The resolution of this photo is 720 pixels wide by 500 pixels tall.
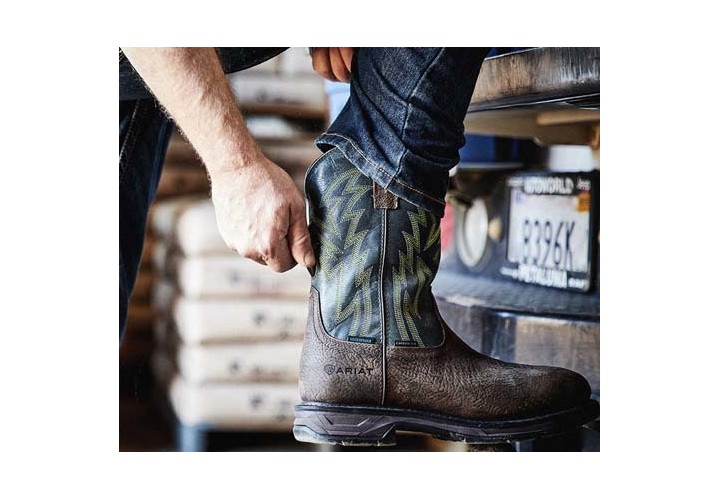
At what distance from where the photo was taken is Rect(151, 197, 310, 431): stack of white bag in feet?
4.39

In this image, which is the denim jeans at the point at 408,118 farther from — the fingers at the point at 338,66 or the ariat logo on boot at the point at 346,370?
the ariat logo on boot at the point at 346,370

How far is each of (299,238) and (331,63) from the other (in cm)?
29

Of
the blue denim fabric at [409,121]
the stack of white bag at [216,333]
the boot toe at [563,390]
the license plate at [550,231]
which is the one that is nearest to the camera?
the blue denim fabric at [409,121]

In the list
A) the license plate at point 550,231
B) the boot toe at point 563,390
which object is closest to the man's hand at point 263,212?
the boot toe at point 563,390

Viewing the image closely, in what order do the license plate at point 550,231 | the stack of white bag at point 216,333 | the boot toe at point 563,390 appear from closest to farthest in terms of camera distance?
1. the boot toe at point 563,390
2. the stack of white bag at point 216,333
3. the license plate at point 550,231

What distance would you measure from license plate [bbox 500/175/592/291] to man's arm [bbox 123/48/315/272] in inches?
20.8

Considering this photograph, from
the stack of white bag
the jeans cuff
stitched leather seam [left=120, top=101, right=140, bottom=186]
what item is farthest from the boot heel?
stitched leather seam [left=120, top=101, right=140, bottom=186]

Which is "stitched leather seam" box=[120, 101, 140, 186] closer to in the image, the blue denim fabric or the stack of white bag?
the stack of white bag

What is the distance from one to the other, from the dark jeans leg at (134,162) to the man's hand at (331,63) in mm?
235

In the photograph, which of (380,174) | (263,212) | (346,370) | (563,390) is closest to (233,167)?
(263,212)

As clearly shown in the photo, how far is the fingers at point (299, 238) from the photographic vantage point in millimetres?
1150
